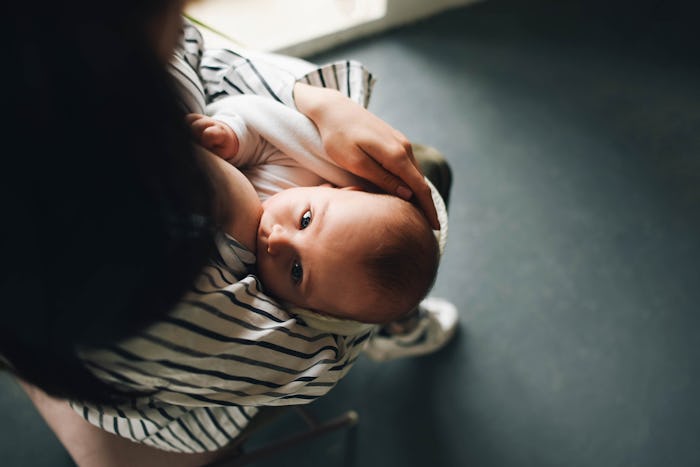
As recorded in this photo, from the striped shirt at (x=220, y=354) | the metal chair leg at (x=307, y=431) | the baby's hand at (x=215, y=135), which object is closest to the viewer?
the striped shirt at (x=220, y=354)

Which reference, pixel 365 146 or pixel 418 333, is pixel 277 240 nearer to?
pixel 365 146

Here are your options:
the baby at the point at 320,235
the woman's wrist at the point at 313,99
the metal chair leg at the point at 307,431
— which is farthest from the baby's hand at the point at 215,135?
the metal chair leg at the point at 307,431

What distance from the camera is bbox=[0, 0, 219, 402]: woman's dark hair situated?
11.3 inches

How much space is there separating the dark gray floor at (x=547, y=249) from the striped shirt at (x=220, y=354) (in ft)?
1.87

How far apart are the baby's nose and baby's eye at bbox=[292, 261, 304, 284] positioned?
4 centimetres

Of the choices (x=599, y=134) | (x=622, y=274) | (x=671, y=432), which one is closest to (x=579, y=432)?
(x=671, y=432)

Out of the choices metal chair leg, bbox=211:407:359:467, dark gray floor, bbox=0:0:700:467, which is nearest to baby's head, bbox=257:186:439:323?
metal chair leg, bbox=211:407:359:467

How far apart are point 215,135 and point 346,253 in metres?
0.23

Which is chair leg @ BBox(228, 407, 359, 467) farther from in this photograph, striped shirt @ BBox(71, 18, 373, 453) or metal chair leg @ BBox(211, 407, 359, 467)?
striped shirt @ BBox(71, 18, 373, 453)

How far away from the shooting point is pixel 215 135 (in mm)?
600

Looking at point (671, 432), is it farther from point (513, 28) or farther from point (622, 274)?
point (513, 28)

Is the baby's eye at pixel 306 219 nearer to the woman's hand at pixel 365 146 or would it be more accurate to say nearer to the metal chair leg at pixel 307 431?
the woman's hand at pixel 365 146

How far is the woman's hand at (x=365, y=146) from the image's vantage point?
0.63m

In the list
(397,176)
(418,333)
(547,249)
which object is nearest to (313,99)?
(397,176)
